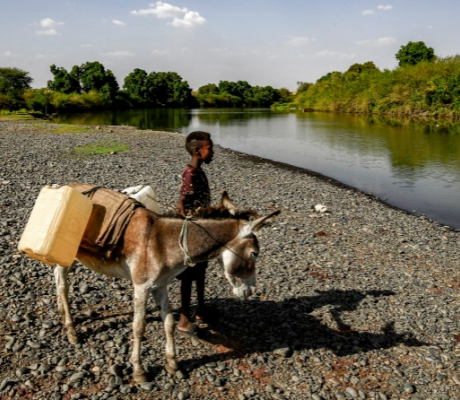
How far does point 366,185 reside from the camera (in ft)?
66.0

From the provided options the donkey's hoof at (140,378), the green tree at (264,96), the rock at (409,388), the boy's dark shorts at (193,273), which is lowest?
the rock at (409,388)

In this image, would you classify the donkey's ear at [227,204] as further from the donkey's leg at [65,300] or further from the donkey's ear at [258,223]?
the donkey's leg at [65,300]

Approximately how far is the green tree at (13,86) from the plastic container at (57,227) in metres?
65.4

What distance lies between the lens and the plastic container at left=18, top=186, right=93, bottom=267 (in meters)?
4.43

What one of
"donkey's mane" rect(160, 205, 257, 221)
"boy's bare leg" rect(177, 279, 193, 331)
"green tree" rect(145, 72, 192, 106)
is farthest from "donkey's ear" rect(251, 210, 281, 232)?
"green tree" rect(145, 72, 192, 106)

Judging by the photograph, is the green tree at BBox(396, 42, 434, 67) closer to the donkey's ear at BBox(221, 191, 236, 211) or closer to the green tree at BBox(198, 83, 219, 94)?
the green tree at BBox(198, 83, 219, 94)

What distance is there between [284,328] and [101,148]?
2084 centimetres

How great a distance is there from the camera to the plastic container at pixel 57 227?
4.43m

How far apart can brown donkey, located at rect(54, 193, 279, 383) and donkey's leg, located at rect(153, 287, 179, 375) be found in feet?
0.04

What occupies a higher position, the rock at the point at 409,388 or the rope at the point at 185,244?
the rope at the point at 185,244

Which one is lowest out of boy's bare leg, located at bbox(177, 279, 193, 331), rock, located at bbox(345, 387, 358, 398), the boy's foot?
rock, located at bbox(345, 387, 358, 398)

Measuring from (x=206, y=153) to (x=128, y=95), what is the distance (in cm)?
12293

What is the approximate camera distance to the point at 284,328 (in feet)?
20.2

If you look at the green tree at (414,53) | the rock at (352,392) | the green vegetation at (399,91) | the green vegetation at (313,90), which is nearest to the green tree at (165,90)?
the green vegetation at (313,90)
